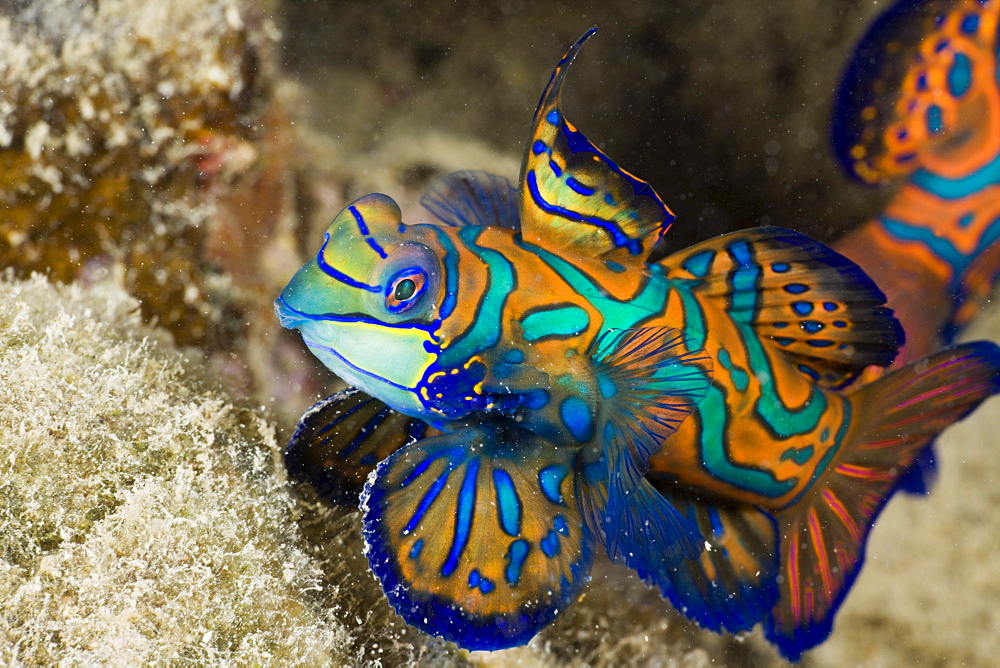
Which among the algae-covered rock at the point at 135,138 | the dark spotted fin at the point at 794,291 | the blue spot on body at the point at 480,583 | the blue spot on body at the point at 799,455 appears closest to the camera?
the blue spot on body at the point at 480,583

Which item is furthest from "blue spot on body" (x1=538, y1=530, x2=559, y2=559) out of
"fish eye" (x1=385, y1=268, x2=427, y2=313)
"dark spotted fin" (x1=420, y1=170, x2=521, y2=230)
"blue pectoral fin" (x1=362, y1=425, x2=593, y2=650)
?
"dark spotted fin" (x1=420, y1=170, x2=521, y2=230)

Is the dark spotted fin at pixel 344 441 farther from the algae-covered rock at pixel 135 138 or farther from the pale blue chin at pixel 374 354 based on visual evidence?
the algae-covered rock at pixel 135 138

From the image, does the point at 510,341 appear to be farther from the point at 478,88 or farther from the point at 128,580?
the point at 478,88

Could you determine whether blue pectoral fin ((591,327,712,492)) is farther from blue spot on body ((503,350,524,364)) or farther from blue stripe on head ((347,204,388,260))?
blue stripe on head ((347,204,388,260))

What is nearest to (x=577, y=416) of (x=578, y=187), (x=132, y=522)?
(x=578, y=187)

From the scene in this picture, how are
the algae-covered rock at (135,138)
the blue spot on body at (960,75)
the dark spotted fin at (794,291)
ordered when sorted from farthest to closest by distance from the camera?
the blue spot on body at (960,75) < the algae-covered rock at (135,138) < the dark spotted fin at (794,291)

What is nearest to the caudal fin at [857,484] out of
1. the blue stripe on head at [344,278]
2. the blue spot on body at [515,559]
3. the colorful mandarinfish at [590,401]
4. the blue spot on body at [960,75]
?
the colorful mandarinfish at [590,401]
